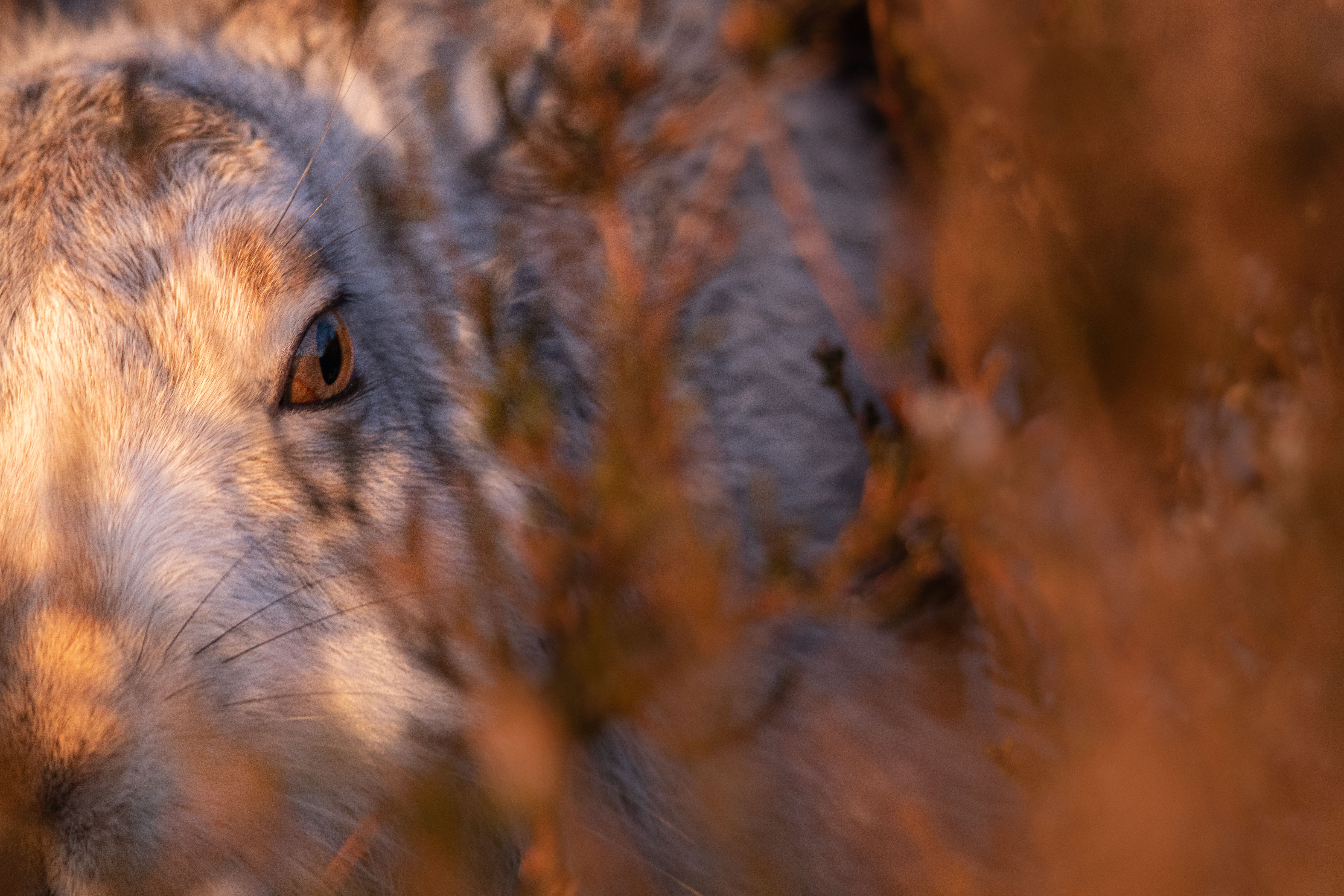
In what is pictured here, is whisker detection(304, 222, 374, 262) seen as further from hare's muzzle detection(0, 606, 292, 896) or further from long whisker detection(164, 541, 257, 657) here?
hare's muzzle detection(0, 606, 292, 896)

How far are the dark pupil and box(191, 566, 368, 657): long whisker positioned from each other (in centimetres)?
32

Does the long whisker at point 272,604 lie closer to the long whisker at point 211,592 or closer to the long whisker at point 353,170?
the long whisker at point 211,592

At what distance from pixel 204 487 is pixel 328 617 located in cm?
27

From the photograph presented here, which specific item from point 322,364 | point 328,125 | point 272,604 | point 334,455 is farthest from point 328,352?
point 328,125

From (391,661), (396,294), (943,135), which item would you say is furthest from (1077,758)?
(396,294)

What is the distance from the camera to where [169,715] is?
1.50 metres

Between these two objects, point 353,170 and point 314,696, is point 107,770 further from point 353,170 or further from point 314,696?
point 353,170

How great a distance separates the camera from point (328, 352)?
1940 millimetres

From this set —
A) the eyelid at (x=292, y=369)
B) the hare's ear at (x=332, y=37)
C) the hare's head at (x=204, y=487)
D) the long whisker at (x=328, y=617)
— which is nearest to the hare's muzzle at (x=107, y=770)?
the hare's head at (x=204, y=487)

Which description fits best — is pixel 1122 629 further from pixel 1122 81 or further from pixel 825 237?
pixel 825 237

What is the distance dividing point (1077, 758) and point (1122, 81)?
107 cm

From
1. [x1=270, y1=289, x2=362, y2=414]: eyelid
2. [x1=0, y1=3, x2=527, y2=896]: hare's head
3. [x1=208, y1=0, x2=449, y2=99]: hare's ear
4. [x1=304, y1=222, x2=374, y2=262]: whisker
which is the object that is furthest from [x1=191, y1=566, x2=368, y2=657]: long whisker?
[x1=208, y1=0, x2=449, y2=99]: hare's ear

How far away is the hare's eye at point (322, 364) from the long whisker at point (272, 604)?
0.29 metres

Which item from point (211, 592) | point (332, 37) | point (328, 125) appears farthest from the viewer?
point (332, 37)
